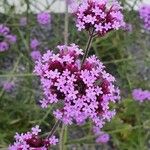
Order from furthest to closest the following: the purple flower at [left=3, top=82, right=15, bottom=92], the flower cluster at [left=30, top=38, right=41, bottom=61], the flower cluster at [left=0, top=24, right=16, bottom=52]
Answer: the flower cluster at [left=0, top=24, right=16, bottom=52]
the flower cluster at [left=30, top=38, right=41, bottom=61]
the purple flower at [left=3, top=82, right=15, bottom=92]

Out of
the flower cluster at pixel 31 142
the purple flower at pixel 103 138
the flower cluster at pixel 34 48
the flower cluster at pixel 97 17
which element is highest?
the flower cluster at pixel 34 48

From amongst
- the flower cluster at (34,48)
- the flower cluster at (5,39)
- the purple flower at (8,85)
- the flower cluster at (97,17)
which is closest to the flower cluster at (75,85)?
the flower cluster at (97,17)

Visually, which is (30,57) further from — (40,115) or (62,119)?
(62,119)

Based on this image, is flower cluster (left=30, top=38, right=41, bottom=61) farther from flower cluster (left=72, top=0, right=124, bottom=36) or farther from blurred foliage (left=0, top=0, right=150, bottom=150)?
flower cluster (left=72, top=0, right=124, bottom=36)

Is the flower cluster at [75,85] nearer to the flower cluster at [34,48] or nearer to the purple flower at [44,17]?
the flower cluster at [34,48]

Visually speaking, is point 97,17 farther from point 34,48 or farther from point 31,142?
point 34,48

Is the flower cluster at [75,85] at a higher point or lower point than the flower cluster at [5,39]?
lower

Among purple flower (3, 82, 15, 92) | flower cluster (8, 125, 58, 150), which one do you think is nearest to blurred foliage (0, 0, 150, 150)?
purple flower (3, 82, 15, 92)

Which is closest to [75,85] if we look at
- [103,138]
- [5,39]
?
[103,138]
